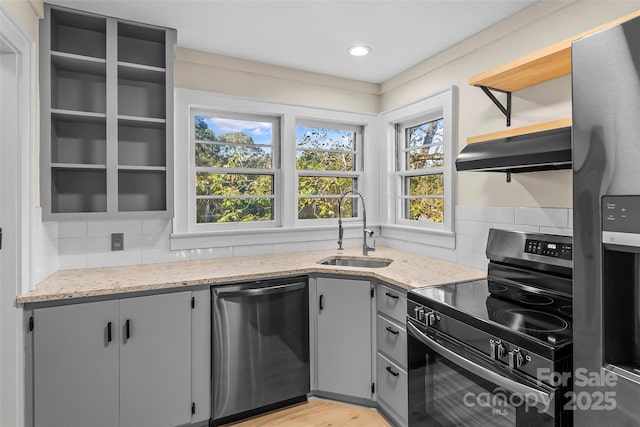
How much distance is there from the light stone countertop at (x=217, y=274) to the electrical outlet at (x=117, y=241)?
14 centimetres

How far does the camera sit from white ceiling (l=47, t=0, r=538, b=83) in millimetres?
2055

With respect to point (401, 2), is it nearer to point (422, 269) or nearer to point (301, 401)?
point (422, 269)

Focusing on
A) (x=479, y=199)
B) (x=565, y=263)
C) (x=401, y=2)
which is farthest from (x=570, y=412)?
(x=401, y=2)

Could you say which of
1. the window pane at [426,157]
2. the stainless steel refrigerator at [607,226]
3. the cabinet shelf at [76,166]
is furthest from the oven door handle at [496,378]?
the cabinet shelf at [76,166]

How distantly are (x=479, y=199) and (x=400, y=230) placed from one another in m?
0.88

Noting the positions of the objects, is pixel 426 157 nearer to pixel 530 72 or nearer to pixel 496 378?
pixel 530 72

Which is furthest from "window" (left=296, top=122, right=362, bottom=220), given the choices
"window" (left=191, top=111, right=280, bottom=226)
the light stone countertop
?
the light stone countertop

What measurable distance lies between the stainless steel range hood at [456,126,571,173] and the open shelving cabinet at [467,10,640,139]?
0.16m

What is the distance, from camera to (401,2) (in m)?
2.03

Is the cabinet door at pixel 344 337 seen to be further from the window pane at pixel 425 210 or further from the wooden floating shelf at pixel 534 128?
the wooden floating shelf at pixel 534 128

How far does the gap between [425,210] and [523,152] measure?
1.48 metres

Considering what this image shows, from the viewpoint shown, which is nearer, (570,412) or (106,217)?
(570,412)

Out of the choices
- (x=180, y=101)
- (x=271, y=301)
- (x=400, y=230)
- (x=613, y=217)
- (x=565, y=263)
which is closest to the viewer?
(x=613, y=217)

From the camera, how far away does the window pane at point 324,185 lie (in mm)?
3217
